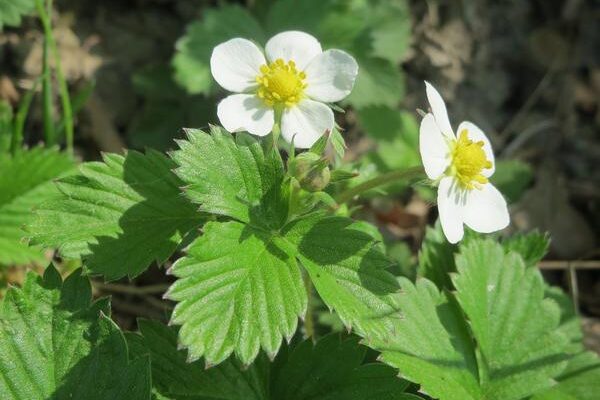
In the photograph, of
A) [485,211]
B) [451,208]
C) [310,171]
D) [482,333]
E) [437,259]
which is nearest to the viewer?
[310,171]

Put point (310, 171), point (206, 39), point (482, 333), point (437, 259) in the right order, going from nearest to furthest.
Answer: point (310, 171) < point (482, 333) < point (437, 259) < point (206, 39)

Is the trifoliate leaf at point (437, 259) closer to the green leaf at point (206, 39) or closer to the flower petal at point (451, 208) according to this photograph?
the flower petal at point (451, 208)

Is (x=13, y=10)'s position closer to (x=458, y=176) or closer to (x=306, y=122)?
(x=306, y=122)

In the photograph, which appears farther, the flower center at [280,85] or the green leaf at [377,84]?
the green leaf at [377,84]

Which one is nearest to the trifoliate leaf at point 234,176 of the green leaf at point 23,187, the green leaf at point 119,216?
the green leaf at point 119,216

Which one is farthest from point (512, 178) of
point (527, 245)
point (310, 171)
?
point (310, 171)

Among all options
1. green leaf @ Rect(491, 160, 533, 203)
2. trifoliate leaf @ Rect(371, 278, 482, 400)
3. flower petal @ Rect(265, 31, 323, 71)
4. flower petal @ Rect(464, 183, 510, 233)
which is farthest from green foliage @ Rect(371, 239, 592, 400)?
green leaf @ Rect(491, 160, 533, 203)
